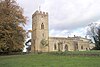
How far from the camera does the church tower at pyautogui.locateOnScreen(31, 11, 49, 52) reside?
8031cm

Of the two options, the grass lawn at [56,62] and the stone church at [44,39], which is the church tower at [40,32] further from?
the grass lawn at [56,62]

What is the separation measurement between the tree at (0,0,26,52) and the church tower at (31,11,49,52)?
3856 cm

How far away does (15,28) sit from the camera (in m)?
39.5

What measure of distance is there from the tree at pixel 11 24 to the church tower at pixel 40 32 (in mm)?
38563

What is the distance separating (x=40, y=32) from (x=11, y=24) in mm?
44207

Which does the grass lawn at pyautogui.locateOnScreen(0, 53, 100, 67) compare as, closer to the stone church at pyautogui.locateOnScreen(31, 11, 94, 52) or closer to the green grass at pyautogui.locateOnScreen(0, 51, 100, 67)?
the green grass at pyautogui.locateOnScreen(0, 51, 100, 67)

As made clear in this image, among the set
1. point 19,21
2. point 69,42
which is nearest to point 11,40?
point 19,21

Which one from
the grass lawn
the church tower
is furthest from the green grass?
the church tower

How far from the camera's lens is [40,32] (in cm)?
8231

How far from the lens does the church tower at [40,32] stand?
8031 centimetres

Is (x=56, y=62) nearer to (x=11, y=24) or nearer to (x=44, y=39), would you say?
(x=11, y=24)

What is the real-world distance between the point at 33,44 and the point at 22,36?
4171 centimetres

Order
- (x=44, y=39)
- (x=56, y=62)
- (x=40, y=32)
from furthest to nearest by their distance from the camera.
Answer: (x=40, y=32)
(x=44, y=39)
(x=56, y=62)

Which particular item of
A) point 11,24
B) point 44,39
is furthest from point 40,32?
point 11,24
